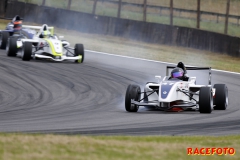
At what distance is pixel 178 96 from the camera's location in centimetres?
1491

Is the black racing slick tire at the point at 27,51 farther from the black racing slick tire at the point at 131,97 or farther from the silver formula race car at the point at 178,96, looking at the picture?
the black racing slick tire at the point at 131,97

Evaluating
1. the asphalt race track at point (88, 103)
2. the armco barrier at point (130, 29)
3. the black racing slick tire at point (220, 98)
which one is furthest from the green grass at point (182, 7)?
the black racing slick tire at point (220, 98)

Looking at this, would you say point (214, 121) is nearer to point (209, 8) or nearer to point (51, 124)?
point (51, 124)

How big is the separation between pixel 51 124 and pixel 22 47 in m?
11.8

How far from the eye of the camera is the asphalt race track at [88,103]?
1253cm

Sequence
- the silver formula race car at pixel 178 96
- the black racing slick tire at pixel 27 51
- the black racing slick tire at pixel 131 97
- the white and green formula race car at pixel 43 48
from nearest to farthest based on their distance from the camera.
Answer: the silver formula race car at pixel 178 96
the black racing slick tire at pixel 131 97
the black racing slick tire at pixel 27 51
the white and green formula race car at pixel 43 48

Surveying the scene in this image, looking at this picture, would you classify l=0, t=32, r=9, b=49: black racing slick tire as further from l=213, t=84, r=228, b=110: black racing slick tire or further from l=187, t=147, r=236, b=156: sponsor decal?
l=187, t=147, r=236, b=156: sponsor decal

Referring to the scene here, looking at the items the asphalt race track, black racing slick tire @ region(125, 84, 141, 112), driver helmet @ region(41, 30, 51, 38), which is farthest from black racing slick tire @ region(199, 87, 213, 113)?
driver helmet @ region(41, 30, 51, 38)

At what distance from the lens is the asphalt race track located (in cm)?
1253

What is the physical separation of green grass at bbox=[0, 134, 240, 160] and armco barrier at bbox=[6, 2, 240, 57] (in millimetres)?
18673

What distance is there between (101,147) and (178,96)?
5622 mm

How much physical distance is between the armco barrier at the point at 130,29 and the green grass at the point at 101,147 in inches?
735

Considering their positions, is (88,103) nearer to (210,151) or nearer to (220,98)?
(220,98)

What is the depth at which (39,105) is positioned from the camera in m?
15.4
